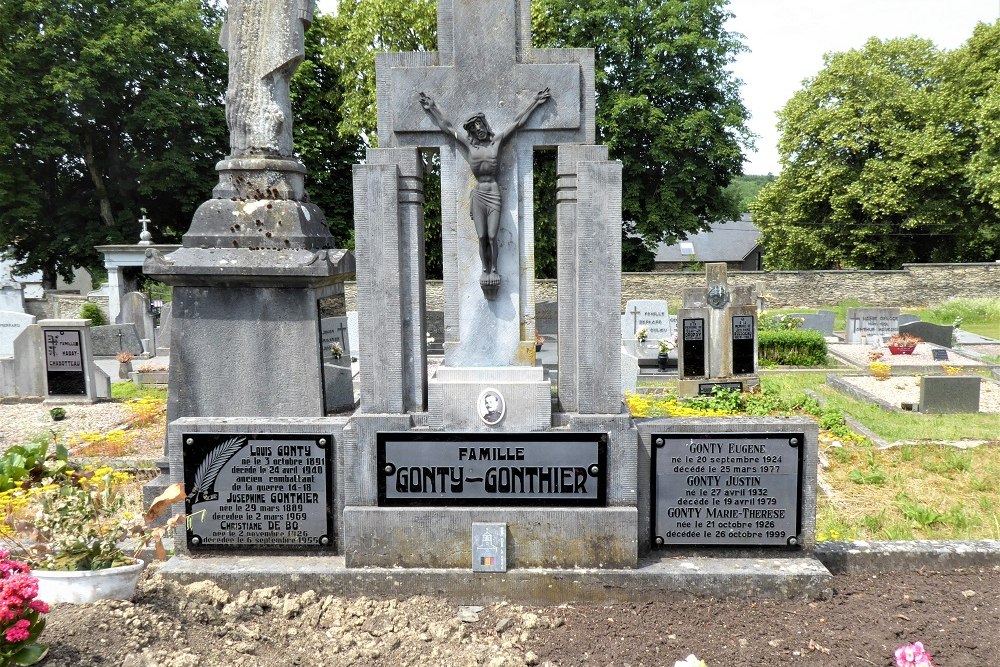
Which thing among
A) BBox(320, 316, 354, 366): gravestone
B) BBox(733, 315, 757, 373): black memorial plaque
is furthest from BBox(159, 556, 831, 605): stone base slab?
BBox(733, 315, 757, 373): black memorial plaque

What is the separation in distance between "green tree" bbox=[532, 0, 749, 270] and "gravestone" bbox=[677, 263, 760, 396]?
1792 centimetres

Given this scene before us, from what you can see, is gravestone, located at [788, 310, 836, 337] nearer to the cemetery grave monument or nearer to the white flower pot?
the cemetery grave monument

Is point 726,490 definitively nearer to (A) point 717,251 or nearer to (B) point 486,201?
(B) point 486,201

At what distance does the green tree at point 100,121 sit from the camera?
1098 inches

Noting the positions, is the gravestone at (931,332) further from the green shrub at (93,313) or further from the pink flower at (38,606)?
the green shrub at (93,313)

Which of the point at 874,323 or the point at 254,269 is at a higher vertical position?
the point at 254,269

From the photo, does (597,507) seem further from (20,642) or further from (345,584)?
(20,642)

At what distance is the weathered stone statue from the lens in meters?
6.97

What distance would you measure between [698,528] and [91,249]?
31627 millimetres

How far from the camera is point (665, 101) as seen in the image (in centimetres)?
3158

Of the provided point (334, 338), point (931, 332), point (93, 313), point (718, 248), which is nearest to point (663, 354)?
point (931, 332)

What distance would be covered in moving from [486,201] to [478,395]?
48.6 inches

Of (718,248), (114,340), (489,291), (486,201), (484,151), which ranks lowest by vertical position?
(114,340)

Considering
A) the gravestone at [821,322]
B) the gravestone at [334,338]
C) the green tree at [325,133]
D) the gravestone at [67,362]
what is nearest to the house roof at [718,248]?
the green tree at [325,133]
